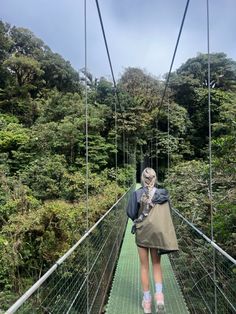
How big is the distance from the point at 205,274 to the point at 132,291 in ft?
2.59

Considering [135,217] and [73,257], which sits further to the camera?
[135,217]

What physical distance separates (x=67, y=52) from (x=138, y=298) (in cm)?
1918

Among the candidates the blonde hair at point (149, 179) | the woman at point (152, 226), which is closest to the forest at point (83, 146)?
the woman at point (152, 226)

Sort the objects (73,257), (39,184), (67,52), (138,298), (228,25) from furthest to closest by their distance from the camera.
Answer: (67,52), (39,184), (228,25), (138,298), (73,257)

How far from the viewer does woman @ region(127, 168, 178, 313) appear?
2162mm

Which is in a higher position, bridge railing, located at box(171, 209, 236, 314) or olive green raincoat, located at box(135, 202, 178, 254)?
olive green raincoat, located at box(135, 202, 178, 254)

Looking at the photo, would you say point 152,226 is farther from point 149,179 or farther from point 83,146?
point 83,146

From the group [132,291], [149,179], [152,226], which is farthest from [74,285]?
Result: [132,291]

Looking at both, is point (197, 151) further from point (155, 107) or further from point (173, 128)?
point (155, 107)

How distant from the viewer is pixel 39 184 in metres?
10.6

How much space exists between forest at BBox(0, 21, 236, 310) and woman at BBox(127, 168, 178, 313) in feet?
3.19

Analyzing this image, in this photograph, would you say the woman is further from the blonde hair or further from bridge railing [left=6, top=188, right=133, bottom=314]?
bridge railing [left=6, top=188, right=133, bottom=314]

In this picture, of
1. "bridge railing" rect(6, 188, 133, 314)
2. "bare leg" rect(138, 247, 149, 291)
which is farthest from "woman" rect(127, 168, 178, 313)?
"bridge railing" rect(6, 188, 133, 314)

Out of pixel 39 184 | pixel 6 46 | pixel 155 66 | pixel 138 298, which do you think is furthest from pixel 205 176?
pixel 6 46
